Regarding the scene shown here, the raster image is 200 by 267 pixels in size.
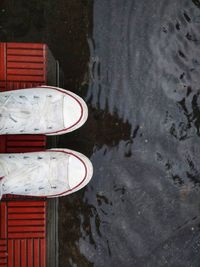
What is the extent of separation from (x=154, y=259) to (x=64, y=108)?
93 centimetres

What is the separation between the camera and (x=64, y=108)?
227cm

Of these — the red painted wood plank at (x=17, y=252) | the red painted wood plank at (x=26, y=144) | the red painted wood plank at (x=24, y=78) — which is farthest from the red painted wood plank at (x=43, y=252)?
the red painted wood plank at (x=24, y=78)

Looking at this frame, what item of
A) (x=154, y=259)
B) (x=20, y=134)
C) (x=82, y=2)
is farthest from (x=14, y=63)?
(x=154, y=259)

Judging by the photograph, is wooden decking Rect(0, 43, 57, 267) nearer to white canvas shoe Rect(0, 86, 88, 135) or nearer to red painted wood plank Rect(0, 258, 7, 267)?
red painted wood plank Rect(0, 258, 7, 267)

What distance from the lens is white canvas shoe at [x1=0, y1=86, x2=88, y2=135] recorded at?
7.34 feet

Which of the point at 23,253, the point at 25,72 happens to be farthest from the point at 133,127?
the point at 23,253

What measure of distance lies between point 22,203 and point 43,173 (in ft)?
0.70

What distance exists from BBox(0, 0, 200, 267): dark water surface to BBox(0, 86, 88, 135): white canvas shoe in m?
0.28

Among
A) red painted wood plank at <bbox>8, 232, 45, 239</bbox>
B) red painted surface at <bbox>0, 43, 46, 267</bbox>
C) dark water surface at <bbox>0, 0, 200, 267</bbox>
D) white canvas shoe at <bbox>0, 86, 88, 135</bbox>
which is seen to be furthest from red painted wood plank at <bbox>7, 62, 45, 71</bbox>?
red painted wood plank at <bbox>8, 232, 45, 239</bbox>

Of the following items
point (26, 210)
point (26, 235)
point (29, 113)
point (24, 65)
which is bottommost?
point (26, 235)

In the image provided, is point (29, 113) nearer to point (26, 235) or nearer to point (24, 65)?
point (24, 65)

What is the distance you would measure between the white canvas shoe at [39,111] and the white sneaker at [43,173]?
0.40 ft

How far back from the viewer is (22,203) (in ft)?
7.87

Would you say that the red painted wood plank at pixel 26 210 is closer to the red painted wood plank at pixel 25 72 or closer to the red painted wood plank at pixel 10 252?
the red painted wood plank at pixel 10 252
